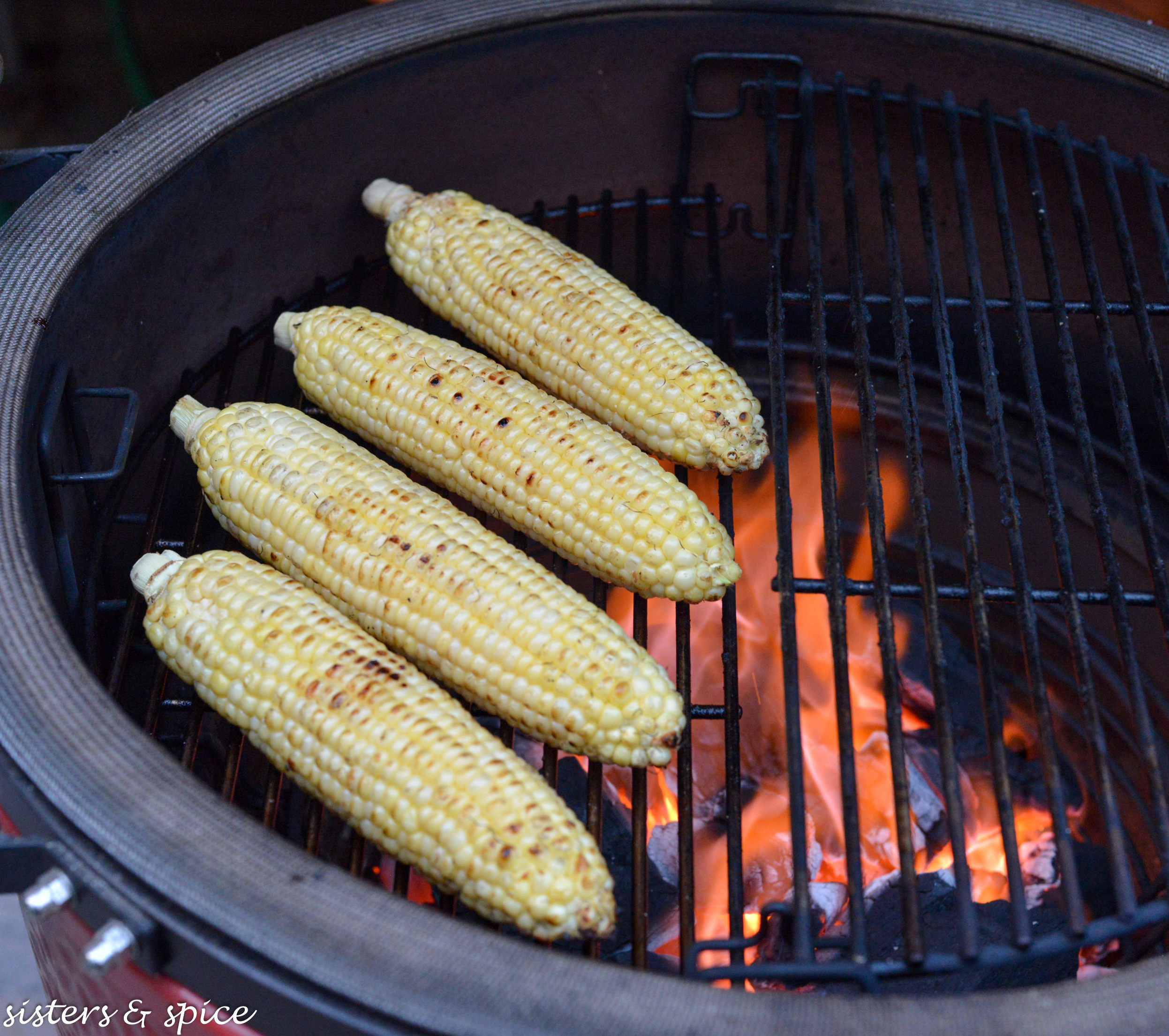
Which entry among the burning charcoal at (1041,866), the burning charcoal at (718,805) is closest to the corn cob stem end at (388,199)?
the burning charcoal at (718,805)

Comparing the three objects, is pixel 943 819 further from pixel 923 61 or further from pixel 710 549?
pixel 923 61

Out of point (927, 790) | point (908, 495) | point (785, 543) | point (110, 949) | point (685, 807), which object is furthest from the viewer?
point (908, 495)

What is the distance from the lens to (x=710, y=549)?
166 cm

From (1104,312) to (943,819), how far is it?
3.38ft

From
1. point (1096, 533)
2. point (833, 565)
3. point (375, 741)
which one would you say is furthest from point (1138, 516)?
point (375, 741)

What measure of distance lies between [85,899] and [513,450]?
0.91 m

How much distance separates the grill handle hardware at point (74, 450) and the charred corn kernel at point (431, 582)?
15 cm

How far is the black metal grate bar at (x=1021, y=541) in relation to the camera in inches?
51.6

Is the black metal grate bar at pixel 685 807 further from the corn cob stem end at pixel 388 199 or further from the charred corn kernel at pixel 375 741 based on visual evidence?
the corn cob stem end at pixel 388 199

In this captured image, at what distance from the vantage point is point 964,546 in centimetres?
178

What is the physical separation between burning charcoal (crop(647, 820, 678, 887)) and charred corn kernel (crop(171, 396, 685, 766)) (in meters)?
0.58

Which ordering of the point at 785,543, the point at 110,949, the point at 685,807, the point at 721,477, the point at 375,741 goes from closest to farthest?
the point at 110,949, the point at 375,741, the point at 685,807, the point at 785,543, the point at 721,477

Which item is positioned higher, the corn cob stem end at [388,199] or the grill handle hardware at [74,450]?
the corn cob stem end at [388,199]

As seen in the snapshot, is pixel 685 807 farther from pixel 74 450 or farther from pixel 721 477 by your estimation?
pixel 74 450
